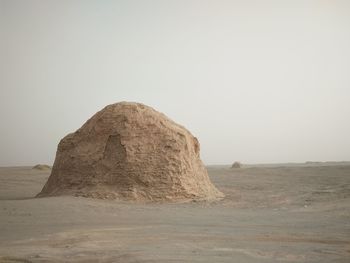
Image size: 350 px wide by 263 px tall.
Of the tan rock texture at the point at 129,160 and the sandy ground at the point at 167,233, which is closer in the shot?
the sandy ground at the point at 167,233

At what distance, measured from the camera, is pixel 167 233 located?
786 cm

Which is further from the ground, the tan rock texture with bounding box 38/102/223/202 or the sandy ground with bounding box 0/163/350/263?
the tan rock texture with bounding box 38/102/223/202

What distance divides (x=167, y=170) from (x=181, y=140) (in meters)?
1.67

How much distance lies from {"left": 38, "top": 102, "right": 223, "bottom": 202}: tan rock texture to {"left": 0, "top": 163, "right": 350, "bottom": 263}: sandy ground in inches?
59.8

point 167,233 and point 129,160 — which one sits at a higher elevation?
point 129,160

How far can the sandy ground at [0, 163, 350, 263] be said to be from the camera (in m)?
5.86

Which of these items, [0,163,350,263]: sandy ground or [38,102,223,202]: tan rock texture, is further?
[38,102,223,202]: tan rock texture

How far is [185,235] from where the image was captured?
760 centimetres

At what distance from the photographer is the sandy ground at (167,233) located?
19.2 feet

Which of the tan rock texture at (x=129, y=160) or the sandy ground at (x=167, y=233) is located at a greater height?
the tan rock texture at (x=129, y=160)

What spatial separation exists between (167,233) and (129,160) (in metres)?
7.57

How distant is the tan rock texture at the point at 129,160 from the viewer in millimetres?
14898

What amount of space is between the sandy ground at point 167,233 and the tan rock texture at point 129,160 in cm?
152

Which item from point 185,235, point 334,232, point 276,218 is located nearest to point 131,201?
point 276,218
